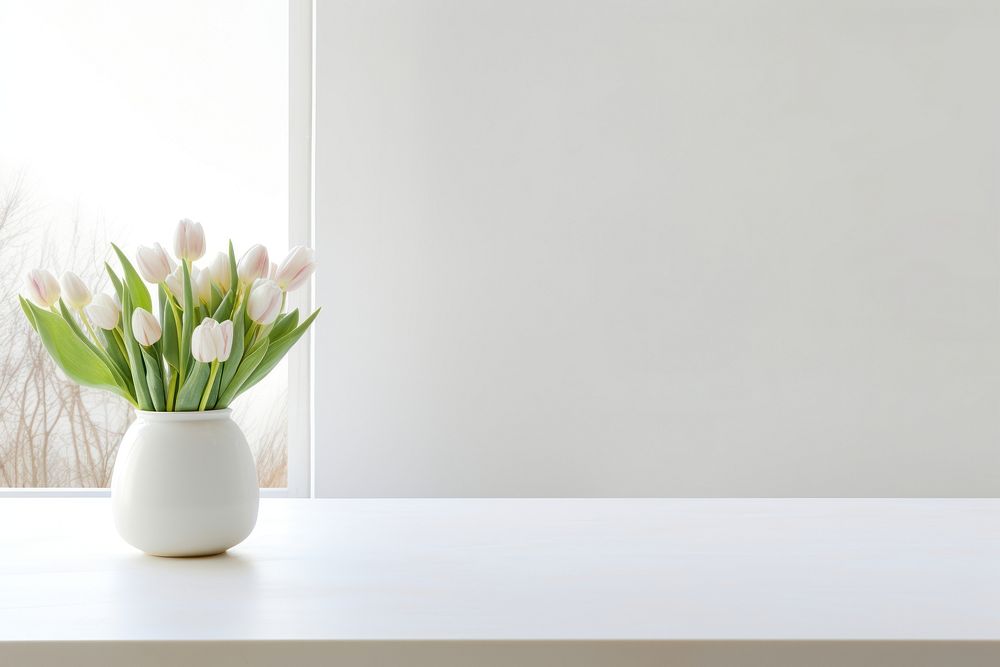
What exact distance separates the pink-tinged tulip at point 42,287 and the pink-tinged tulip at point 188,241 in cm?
13

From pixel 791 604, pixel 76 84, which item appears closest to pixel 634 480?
pixel 791 604

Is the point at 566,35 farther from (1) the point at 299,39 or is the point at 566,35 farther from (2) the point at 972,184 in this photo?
(2) the point at 972,184

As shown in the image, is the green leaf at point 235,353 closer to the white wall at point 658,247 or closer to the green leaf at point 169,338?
the green leaf at point 169,338

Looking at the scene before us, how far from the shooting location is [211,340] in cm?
88

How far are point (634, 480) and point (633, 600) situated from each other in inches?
39.8

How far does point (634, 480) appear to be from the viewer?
5.80ft

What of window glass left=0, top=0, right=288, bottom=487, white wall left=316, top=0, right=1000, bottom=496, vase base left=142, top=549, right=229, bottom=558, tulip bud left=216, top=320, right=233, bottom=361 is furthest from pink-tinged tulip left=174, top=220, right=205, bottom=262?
window glass left=0, top=0, right=288, bottom=487

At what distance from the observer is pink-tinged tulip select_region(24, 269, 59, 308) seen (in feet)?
3.07

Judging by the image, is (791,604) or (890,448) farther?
(890,448)

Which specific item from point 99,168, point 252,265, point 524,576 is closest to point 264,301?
point 252,265

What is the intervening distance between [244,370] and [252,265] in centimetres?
11

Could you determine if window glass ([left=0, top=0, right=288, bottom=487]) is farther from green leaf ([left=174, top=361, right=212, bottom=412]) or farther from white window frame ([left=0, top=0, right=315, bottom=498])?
green leaf ([left=174, top=361, right=212, bottom=412])

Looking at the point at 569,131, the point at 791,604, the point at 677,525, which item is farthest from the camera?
the point at 569,131

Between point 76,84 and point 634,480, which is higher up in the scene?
point 76,84
